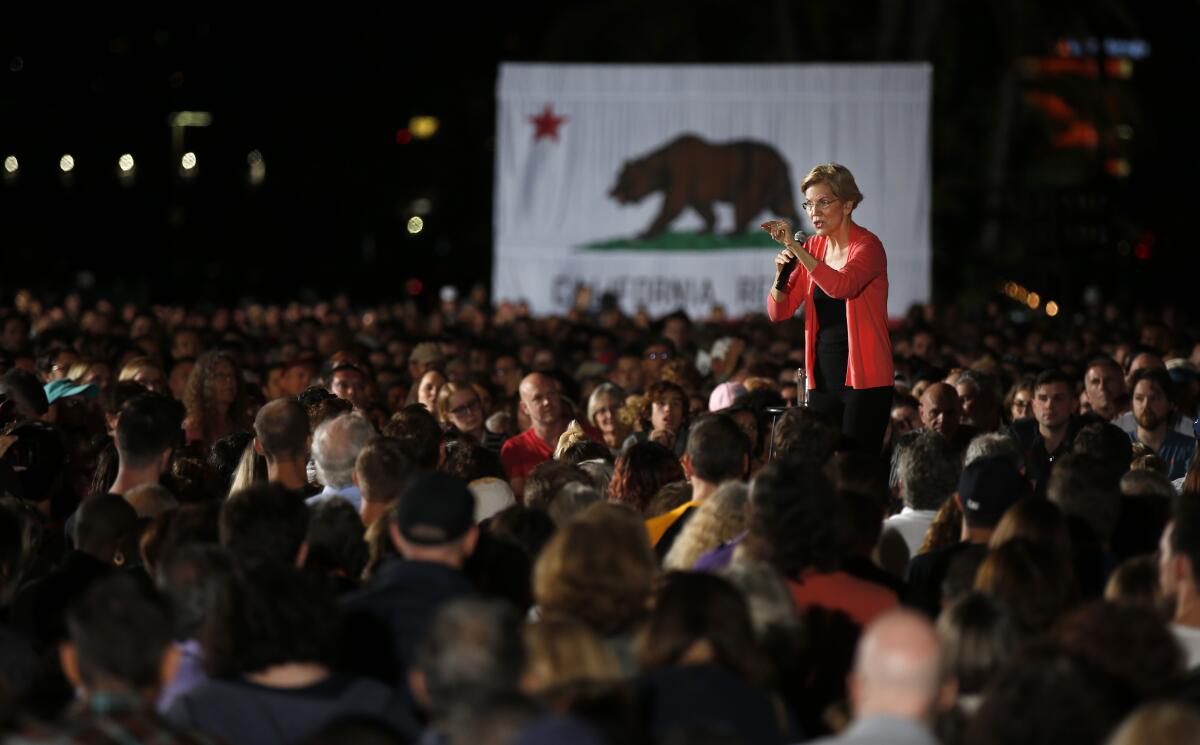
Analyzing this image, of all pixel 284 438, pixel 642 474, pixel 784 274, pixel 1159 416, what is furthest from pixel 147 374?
pixel 1159 416

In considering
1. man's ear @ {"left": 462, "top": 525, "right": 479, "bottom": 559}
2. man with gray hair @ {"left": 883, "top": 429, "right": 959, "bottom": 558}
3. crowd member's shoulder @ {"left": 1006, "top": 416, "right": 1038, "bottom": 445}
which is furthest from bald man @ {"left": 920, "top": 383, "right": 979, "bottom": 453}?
man's ear @ {"left": 462, "top": 525, "right": 479, "bottom": 559}

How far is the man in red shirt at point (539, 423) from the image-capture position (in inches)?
404

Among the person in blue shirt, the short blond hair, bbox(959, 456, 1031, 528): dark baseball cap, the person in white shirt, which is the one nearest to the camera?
the person in white shirt

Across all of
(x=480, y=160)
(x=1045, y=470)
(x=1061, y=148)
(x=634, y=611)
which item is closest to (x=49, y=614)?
(x=634, y=611)

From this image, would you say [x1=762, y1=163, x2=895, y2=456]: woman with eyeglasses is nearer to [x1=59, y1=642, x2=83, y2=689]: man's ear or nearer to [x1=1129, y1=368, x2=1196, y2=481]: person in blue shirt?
[x1=1129, y1=368, x2=1196, y2=481]: person in blue shirt

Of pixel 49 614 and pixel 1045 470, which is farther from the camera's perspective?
pixel 1045 470

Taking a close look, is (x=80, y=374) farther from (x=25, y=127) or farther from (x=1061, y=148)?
(x=1061, y=148)

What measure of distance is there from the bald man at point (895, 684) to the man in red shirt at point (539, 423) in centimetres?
630

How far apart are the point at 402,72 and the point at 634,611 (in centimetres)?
4600

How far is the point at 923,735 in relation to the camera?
3.84 meters

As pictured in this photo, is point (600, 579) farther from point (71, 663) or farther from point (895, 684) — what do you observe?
point (71, 663)

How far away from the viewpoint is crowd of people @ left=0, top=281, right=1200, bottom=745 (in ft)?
13.4

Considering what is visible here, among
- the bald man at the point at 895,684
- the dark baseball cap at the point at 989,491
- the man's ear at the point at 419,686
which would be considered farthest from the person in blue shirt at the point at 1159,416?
the bald man at the point at 895,684

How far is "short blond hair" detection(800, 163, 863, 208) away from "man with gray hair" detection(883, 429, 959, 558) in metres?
1.73
